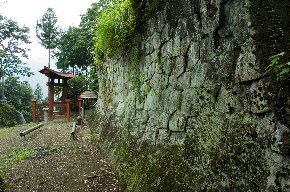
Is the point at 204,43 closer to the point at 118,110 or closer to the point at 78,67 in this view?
the point at 118,110

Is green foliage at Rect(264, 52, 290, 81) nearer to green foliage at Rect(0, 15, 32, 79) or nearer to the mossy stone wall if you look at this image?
the mossy stone wall

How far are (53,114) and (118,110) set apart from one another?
11620mm

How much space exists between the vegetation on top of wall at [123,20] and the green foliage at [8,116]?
14245mm

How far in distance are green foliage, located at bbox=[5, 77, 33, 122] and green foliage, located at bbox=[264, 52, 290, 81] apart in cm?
2853

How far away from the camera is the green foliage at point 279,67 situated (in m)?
2.25

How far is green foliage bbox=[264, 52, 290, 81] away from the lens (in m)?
2.25

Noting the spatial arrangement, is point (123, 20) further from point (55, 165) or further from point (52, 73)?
point (52, 73)

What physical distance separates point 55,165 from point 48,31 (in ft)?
94.7

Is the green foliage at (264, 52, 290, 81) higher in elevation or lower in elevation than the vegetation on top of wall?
lower

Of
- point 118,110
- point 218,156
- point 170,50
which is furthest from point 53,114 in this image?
point 218,156

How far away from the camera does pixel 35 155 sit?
8.36 metres

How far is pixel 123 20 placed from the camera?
6121 millimetres

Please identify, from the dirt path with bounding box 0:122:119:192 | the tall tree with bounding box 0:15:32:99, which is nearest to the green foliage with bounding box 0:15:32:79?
the tall tree with bounding box 0:15:32:99

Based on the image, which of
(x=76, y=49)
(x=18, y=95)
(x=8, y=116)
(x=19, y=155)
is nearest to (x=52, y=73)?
(x=8, y=116)
